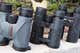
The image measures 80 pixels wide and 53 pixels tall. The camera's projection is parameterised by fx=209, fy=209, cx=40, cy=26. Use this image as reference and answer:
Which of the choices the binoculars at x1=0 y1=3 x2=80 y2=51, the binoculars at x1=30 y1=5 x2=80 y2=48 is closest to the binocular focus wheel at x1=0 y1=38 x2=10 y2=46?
the binoculars at x1=0 y1=3 x2=80 y2=51

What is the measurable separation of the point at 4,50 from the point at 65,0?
82cm

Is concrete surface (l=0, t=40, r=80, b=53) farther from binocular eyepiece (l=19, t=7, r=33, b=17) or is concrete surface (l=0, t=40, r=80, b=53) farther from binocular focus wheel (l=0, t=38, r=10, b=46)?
binocular eyepiece (l=19, t=7, r=33, b=17)

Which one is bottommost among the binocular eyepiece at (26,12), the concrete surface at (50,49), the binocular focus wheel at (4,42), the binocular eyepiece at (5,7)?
the concrete surface at (50,49)

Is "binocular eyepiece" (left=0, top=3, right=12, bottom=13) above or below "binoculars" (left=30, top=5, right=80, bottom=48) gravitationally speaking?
above

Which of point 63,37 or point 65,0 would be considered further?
point 65,0

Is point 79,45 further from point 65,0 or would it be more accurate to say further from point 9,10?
point 65,0

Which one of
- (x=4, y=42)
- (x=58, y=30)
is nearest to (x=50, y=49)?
(x=58, y=30)

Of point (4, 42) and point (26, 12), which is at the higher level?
point (26, 12)

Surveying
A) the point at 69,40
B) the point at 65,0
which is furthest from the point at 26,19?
the point at 65,0

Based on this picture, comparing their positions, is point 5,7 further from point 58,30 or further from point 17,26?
point 58,30

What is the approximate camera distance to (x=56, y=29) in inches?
33.4

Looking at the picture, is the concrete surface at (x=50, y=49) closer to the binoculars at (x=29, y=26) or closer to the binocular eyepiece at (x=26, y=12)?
the binoculars at (x=29, y=26)

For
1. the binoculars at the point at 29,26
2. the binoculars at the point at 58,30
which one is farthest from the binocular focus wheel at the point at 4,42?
the binoculars at the point at 58,30

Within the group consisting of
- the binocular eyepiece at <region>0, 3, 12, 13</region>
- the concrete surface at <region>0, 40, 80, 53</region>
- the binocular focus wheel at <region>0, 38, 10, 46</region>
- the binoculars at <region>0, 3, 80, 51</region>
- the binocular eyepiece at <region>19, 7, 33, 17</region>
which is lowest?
the concrete surface at <region>0, 40, 80, 53</region>
